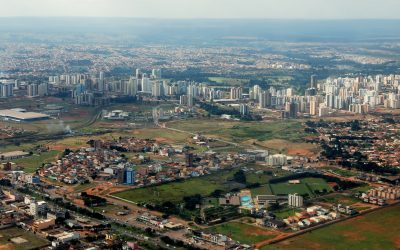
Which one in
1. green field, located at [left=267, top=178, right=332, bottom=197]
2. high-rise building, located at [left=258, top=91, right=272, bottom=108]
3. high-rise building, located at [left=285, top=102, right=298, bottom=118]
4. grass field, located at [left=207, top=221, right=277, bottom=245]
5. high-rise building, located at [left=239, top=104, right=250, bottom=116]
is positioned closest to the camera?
grass field, located at [left=207, top=221, right=277, bottom=245]

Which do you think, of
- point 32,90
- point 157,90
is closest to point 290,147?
point 157,90

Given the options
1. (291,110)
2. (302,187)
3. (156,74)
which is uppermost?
(156,74)

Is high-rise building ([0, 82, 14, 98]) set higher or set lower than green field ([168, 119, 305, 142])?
higher

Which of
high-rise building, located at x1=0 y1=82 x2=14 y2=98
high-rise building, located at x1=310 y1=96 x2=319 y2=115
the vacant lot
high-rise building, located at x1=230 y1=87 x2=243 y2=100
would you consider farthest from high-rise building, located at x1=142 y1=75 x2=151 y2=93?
the vacant lot

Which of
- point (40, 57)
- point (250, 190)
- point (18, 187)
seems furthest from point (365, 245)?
point (40, 57)

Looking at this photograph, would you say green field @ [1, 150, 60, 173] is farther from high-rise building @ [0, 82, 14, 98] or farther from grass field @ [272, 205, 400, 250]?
high-rise building @ [0, 82, 14, 98]

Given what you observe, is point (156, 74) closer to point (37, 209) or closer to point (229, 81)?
point (229, 81)

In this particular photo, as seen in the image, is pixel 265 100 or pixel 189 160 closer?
pixel 189 160
